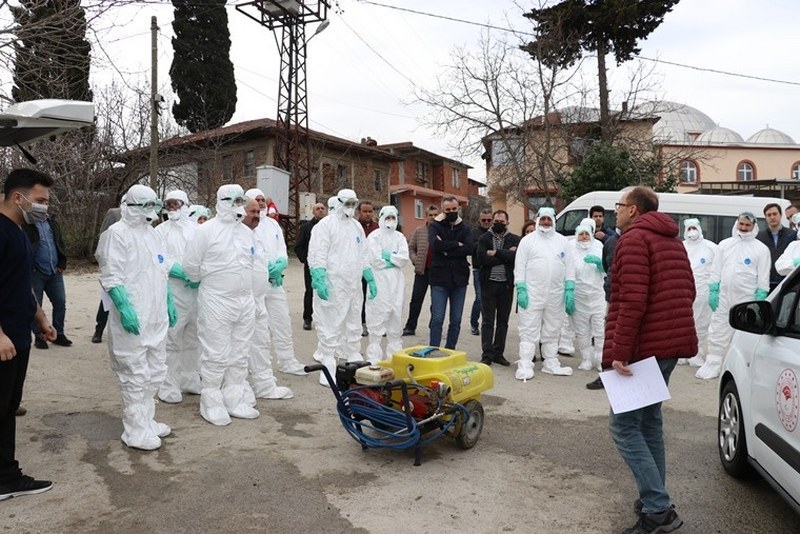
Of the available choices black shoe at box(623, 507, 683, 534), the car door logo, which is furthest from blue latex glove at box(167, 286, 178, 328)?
the car door logo

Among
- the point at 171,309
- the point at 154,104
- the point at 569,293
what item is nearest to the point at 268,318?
the point at 171,309

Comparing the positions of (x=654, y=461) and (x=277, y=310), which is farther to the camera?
(x=277, y=310)

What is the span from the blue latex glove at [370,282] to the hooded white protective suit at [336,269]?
0.20m

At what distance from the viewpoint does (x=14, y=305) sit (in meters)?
3.76

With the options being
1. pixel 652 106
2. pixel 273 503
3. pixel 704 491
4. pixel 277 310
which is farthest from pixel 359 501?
pixel 652 106

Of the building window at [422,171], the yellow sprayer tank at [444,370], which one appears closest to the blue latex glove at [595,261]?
the yellow sprayer tank at [444,370]

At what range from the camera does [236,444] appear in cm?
478

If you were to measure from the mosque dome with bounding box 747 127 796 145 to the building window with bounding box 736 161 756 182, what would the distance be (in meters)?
4.90

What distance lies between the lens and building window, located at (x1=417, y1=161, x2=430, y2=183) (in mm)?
44719

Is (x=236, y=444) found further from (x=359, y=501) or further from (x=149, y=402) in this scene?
(x=359, y=501)

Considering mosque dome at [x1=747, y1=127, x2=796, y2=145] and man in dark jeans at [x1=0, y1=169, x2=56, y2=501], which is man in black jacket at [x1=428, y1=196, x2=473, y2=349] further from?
mosque dome at [x1=747, y1=127, x2=796, y2=145]

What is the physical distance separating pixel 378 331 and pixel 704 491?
4.36m

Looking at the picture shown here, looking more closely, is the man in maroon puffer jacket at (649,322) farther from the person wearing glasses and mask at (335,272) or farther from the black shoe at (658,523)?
the person wearing glasses and mask at (335,272)

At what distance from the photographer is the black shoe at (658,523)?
3.24 metres
